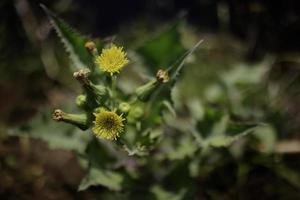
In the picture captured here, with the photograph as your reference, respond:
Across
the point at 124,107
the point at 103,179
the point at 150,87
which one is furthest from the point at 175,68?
the point at 103,179

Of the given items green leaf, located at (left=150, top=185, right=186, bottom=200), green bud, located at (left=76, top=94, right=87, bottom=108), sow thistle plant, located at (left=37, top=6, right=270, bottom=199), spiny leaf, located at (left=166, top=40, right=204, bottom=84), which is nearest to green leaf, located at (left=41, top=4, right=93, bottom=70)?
sow thistle plant, located at (left=37, top=6, right=270, bottom=199)

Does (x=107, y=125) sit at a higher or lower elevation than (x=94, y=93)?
lower

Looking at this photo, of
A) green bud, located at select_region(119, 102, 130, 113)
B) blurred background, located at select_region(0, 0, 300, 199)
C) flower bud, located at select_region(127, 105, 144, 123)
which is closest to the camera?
green bud, located at select_region(119, 102, 130, 113)

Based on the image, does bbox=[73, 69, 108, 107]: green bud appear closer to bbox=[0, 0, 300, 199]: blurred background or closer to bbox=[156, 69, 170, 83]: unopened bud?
bbox=[156, 69, 170, 83]: unopened bud

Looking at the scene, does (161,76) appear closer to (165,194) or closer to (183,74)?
(165,194)

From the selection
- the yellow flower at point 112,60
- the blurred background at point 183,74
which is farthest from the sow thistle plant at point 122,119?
the blurred background at point 183,74

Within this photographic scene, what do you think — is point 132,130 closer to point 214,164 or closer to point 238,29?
point 214,164
